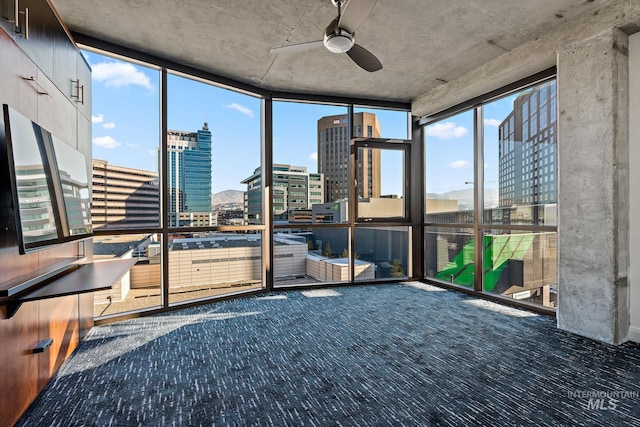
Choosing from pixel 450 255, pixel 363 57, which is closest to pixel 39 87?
pixel 363 57

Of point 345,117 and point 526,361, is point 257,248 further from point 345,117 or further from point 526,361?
point 526,361

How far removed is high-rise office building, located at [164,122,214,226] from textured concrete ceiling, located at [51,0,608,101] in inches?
35.0

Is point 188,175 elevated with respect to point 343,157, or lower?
lower

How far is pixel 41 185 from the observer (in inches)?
78.7

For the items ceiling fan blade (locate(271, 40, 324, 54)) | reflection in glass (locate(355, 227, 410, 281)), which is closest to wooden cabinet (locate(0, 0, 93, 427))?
ceiling fan blade (locate(271, 40, 324, 54))

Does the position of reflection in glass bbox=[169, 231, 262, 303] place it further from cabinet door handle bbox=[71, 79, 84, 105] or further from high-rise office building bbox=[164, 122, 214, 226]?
cabinet door handle bbox=[71, 79, 84, 105]

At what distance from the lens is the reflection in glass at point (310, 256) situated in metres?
4.98

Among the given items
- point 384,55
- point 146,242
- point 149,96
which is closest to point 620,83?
point 384,55

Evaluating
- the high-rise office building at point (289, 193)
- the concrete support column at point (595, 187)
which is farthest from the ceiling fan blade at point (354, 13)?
the high-rise office building at point (289, 193)

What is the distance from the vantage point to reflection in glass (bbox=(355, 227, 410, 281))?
535 cm

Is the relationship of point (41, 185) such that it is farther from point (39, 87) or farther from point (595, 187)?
point (595, 187)

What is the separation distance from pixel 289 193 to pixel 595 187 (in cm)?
353

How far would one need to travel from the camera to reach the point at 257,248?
4793 millimetres

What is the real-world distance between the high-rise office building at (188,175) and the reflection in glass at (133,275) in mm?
399
